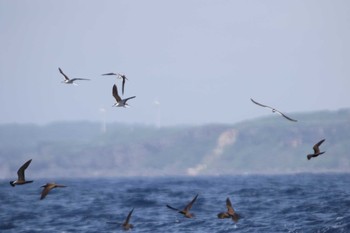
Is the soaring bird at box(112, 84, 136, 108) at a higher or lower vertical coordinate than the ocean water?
higher

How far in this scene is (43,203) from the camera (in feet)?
278

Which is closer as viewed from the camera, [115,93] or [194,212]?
[115,93]

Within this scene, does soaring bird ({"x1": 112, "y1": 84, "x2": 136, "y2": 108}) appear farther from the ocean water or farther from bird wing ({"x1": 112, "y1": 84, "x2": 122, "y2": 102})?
the ocean water

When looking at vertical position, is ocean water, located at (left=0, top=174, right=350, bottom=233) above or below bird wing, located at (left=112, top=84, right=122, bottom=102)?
below

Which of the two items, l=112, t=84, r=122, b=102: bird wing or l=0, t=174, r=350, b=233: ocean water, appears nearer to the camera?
l=112, t=84, r=122, b=102: bird wing

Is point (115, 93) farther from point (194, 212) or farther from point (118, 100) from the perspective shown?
point (194, 212)

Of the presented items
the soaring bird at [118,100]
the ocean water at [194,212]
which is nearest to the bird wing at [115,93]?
the soaring bird at [118,100]

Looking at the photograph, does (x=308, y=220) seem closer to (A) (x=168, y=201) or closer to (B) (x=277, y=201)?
(B) (x=277, y=201)

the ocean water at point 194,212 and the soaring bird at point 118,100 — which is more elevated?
the soaring bird at point 118,100

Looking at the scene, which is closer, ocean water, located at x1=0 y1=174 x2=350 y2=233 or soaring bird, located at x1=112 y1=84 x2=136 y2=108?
soaring bird, located at x1=112 y1=84 x2=136 y2=108

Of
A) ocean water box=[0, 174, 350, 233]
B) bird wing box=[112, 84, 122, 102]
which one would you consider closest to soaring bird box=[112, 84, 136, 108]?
bird wing box=[112, 84, 122, 102]

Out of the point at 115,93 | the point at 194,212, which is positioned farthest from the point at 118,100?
the point at 194,212

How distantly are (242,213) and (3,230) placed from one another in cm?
1508

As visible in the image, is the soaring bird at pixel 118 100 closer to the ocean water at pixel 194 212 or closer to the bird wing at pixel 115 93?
the bird wing at pixel 115 93
